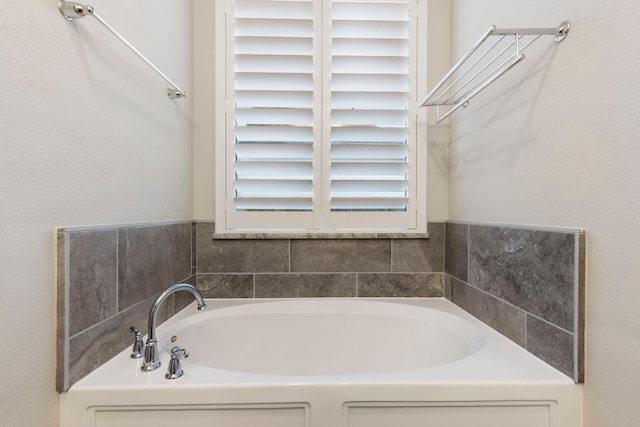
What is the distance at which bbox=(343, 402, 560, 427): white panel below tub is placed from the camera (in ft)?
2.73

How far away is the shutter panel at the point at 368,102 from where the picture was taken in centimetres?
165

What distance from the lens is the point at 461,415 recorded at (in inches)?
Result: 33.0

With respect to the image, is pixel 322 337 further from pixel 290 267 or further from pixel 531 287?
pixel 531 287

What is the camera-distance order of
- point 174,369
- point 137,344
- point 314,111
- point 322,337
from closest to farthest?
point 174,369 < point 137,344 < point 322,337 < point 314,111

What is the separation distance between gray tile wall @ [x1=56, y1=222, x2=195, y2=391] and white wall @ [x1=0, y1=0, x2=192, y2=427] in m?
0.03

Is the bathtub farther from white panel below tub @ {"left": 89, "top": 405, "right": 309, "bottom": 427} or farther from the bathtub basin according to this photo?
the bathtub basin

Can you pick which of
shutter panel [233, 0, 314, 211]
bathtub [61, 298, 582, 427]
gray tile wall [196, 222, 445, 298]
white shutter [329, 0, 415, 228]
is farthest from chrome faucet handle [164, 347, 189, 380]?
white shutter [329, 0, 415, 228]

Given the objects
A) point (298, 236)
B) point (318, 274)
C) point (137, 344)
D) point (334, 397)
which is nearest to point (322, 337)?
point (318, 274)

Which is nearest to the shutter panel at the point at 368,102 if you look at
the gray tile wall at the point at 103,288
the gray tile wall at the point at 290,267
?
the gray tile wall at the point at 290,267

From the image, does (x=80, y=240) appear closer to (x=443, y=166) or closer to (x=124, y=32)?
(x=124, y=32)

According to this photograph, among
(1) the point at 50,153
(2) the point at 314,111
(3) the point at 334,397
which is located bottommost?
(3) the point at 334,397

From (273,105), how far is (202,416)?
139 cm

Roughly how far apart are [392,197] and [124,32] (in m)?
1.33

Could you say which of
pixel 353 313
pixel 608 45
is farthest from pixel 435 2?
pixel 353 313
